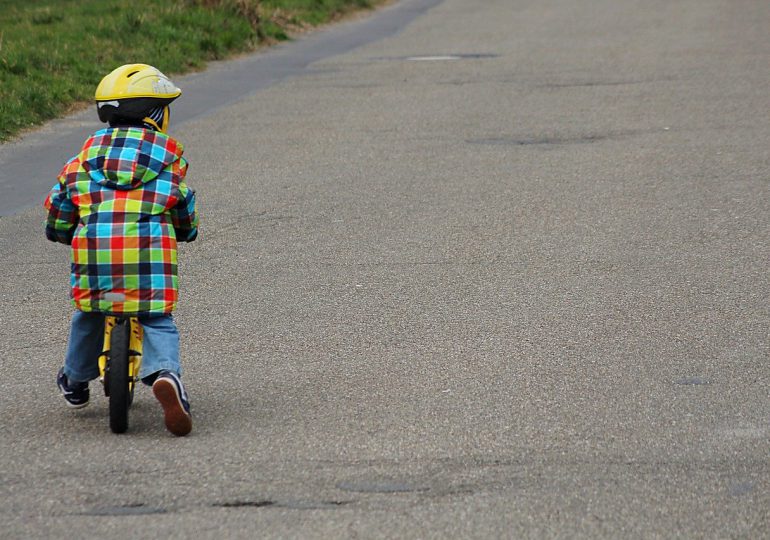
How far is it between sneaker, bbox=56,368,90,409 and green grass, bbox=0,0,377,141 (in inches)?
297

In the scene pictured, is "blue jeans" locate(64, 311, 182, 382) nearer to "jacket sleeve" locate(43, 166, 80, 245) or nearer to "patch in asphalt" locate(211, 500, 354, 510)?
"jacket sleeve" locate(43, 166, 80, 245)

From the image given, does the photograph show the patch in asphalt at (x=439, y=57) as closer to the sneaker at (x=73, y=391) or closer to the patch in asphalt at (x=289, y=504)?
the sneaker at (x=73, y=391)

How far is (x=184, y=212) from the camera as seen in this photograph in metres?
4.96

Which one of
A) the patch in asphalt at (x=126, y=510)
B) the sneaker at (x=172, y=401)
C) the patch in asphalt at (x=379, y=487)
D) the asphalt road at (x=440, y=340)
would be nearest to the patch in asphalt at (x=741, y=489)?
the asphalt road at (x=440, y=340)

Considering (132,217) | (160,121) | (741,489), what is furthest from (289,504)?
(160,121)

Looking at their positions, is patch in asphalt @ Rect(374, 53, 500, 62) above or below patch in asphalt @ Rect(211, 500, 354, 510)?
below

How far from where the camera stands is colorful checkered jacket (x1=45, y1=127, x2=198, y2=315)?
190 inches

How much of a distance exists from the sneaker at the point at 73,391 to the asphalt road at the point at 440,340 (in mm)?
57

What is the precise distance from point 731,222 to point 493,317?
8.75ft

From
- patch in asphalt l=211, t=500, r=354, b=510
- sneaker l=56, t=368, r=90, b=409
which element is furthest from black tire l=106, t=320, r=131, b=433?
patch in asphalt l=211, t=500, r=354, b=510

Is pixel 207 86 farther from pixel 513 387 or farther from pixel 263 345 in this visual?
pixel 513 387

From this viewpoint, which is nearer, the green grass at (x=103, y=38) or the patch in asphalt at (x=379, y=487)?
the patch in asphalt at (x=379, y=487)

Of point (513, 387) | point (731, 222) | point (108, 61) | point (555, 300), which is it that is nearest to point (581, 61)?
point (108, 61)

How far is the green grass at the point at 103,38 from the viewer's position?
1386 cm
